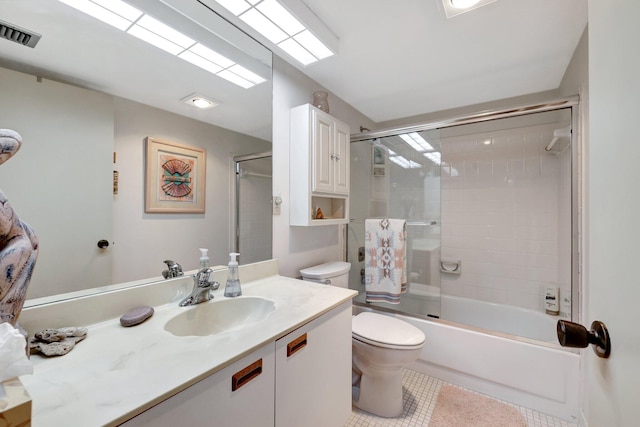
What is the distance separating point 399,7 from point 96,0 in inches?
51.5

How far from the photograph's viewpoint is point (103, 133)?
3.34ft

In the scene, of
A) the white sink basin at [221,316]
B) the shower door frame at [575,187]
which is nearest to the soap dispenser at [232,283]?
the white sink basin at [221,316]

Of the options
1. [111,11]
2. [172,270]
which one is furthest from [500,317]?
[111,11]

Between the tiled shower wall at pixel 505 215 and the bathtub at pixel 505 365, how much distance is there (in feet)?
2.47

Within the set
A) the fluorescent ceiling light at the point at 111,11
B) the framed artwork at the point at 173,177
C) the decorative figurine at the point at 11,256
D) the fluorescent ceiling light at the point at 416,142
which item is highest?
the fluorescent ceiling light at the point at 111,11

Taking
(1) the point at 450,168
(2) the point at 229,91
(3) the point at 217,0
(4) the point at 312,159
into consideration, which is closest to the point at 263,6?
(3) the point at 217,0

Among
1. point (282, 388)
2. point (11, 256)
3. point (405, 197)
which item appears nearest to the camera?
point (11, 256)

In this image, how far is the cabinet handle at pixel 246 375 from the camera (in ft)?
2.46

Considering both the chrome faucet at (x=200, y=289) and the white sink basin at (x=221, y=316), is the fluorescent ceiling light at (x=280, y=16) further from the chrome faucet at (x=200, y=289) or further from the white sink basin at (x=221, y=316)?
the white sink basin at (x=221, y=316)

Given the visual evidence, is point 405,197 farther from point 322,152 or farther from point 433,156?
point 322,152

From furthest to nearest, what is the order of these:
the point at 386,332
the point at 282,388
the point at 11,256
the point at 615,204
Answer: the point at 386,332, the point at 282,388, the point at 11,256, the point at 615,204

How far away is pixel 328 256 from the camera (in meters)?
2.26

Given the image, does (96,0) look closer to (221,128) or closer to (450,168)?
(221,128)

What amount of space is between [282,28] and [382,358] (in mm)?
1911
